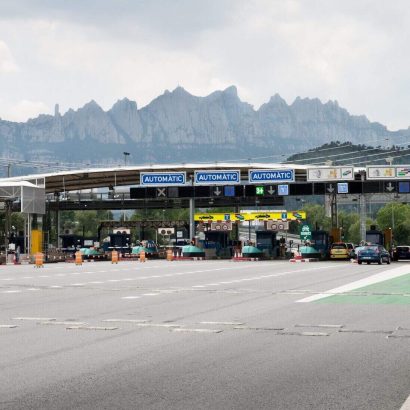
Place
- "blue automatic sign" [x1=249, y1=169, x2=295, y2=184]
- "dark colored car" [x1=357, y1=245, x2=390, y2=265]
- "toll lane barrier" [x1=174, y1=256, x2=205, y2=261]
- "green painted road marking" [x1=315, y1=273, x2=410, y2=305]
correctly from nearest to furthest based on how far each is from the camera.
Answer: "green painted road marking" [x1=315, y1=273, x2=410, y2=305], "dark colored car" [x1=357, y1=245, x2=390, y2=265], "blue automatic sign" [x1=249, y1=169, x2=295, y2=184], "toll lane barrier" [x1=174, y1=256, x2=205, y2=261]

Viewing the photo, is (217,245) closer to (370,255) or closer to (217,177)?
(217,177)

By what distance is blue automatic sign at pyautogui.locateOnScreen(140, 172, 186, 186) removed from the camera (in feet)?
229

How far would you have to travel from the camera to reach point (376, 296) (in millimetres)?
21562

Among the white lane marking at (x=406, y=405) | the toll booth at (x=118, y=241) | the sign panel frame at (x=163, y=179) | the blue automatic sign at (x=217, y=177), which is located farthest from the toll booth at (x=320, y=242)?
the white lane marking at (x=406, y=405)

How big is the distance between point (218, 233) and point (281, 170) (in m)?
13.5

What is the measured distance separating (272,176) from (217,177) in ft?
16.3

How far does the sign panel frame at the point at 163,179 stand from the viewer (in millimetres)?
69750

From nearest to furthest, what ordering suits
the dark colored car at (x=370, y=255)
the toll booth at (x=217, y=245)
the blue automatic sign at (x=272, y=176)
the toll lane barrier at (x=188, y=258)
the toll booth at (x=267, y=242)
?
the dark colored car at (x=370, y=255), the blue automatic sign at (x=272, y=176), the toll lane barrier at (x=188, y=258), the toll booth at (x=267, y=242), the toll booth at (x=217, y=245)

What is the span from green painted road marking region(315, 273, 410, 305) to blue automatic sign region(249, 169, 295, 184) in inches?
1669

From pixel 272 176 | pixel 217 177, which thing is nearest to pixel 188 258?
pixel 217 177

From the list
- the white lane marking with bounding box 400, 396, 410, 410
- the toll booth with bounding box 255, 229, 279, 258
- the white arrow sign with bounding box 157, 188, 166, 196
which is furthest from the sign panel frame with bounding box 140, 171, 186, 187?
the white lane marking with bounding box 400, 396, 410, 410

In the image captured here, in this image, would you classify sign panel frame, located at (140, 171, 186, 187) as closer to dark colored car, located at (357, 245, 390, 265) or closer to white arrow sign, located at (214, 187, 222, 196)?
white arrow sign, located at (214, 187, 222, 196)

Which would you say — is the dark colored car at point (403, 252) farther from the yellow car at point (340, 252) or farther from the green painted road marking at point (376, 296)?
the green painted road marking at point (376, 296)

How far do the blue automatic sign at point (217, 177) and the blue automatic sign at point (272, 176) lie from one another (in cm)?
161
